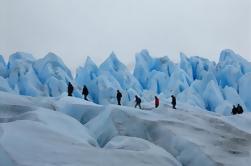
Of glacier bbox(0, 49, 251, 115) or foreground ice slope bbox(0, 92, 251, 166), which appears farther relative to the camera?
glacier bbox(0, 49, 251, 115)

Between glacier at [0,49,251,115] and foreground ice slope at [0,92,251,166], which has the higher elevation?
foreground ice slope at [0,92,251,166]

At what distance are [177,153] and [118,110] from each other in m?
3.26

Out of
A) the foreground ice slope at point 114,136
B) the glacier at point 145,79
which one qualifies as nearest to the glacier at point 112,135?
the foreground ice slope at point 114,136

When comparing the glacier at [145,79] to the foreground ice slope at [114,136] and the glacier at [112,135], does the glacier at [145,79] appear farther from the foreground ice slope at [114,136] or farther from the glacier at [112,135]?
the foreground ice slope at [114,136]

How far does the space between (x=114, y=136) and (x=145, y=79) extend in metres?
48.5

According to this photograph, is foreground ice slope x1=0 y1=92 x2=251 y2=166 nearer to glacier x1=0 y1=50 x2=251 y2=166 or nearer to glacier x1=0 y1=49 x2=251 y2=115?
glacier x1=0 y1=50 x2=251 y2=166

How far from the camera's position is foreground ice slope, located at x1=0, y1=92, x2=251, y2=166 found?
992 centimetres

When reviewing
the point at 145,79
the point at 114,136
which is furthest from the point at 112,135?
the point at 145,79

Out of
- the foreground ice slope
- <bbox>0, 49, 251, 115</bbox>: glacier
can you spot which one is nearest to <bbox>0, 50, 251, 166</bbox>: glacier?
the foreground ice slope

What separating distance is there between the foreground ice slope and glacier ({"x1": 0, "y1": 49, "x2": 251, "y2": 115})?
28695 millimetres

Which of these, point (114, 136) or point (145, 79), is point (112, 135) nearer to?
point (114, 136)

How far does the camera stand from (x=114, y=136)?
15406mm

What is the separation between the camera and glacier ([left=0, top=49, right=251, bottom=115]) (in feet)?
168

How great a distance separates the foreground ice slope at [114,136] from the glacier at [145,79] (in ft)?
94.1
